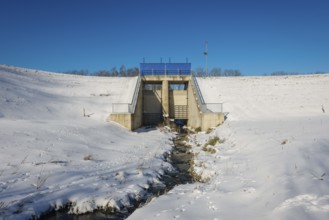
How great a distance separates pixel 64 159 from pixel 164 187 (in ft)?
13.3

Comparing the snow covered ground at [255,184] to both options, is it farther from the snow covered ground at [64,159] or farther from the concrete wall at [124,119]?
the concrete wall at [124,119]

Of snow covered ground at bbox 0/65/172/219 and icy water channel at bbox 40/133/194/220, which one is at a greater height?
snow covered ground at bbox 0/65/172/219

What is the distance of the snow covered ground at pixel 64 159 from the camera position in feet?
22.5

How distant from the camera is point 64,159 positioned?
10.4 metres

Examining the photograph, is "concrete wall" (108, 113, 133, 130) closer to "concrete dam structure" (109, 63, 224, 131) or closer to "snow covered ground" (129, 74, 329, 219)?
"snow covered ground" (129, 74, 329, 219)

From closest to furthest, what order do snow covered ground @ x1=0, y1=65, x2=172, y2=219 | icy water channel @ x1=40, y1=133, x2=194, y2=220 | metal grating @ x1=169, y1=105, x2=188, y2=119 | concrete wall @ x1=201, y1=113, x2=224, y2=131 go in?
icy water channel @ x1=40, y1=133, x2=194, y2=220, snow covered ground @ x1=0, y1=65, x2=172, y2=219, concrete wall @ x1=201, y1=113, x2=224, y2=131, metal grating @ x1=169, y1=105, x2=188, y2=119

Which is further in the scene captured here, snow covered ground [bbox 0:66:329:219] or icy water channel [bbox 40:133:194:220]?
icy water channel [bbox 40:133:194:220]

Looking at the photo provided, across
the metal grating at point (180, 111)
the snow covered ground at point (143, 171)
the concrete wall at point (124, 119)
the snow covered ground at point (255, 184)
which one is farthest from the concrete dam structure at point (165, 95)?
the snow covered ground at point (255, 184)

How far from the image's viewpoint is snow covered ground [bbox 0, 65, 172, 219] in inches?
270

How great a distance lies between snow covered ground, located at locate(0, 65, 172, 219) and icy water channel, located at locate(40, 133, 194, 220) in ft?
0.75

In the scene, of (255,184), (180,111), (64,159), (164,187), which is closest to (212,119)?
(180,111)

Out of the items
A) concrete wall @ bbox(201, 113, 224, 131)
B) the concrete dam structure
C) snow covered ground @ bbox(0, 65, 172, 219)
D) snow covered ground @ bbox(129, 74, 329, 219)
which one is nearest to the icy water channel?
snow covered ground @ bbox(0, 65, 172, 219)

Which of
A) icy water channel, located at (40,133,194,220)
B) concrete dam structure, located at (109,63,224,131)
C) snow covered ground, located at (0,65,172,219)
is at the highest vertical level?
concrete dam structure, located at (109,63,224,131)

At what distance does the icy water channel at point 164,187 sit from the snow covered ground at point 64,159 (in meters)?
0.23
